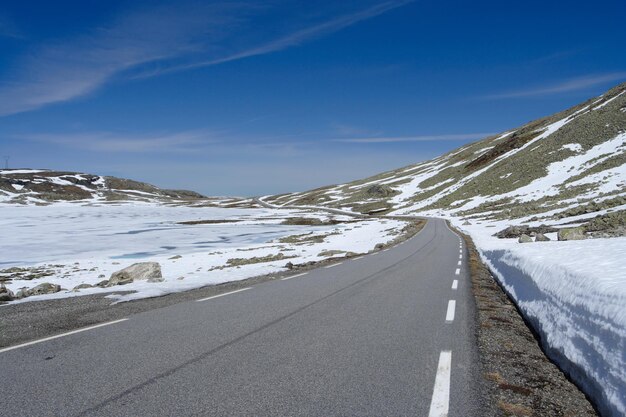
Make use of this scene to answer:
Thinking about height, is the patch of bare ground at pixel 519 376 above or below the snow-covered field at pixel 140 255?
below

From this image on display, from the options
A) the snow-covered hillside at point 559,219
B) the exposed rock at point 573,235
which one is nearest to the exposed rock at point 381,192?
the snow-covered hillside at point 559,219

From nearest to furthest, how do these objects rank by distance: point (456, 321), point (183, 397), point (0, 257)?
point (183, 397) < point (456, 321) < point (0, 257)

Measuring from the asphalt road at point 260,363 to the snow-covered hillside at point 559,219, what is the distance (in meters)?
1.24

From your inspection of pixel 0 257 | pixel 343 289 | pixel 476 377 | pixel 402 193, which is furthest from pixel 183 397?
pixel 402 193

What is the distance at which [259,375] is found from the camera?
4883 millimetres

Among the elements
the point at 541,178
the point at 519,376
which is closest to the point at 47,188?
the point at 541,178

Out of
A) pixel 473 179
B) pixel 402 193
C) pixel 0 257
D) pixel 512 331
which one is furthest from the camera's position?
pixel 402 193

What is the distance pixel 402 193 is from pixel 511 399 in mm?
117846

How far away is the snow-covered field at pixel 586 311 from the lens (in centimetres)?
413

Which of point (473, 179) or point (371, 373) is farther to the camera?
point (473, 179)

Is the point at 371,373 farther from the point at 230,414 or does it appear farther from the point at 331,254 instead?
the point at 331,254

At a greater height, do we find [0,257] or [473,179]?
[473,179]

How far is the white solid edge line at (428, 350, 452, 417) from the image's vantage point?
404cm

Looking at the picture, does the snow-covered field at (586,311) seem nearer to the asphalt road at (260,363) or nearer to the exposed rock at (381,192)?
the asphalt road at (260,363)
